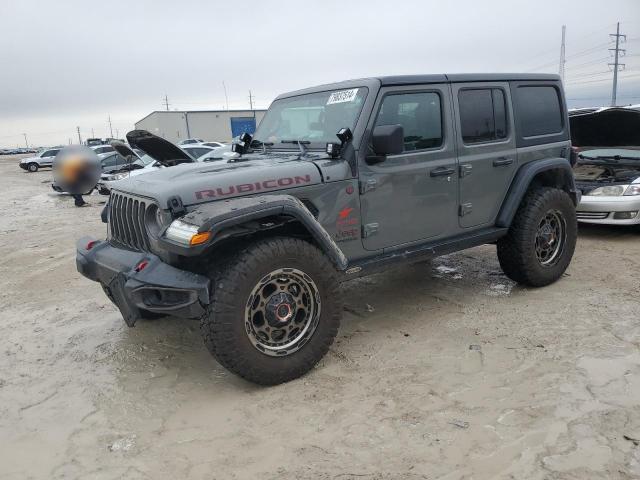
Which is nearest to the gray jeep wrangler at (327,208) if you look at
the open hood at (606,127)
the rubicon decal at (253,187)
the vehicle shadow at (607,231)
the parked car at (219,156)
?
the rubicon decal at (253,187)

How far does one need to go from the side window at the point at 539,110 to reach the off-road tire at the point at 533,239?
597 millimetres

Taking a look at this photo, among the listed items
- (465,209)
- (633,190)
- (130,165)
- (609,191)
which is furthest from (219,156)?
(633,190)

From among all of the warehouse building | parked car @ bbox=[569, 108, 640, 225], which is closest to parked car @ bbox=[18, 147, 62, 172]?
the warehouse building

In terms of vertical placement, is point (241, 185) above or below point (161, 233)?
above

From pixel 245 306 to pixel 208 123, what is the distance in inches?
1751

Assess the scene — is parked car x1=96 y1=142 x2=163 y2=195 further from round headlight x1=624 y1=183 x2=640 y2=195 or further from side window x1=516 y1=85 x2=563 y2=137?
round headlight x1=624 y1=183 x2=640 y2=195

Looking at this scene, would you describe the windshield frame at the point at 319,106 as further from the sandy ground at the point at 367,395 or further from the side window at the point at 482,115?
the sandy ground at the point at 367,395

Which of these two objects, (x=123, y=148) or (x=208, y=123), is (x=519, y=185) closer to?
(x=123, y=148)

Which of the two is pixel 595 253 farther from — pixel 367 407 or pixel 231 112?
pixel 231 112

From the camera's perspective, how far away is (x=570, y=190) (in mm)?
5117

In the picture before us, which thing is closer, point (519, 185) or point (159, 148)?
point (519, 185)

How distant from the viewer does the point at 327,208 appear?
141 inches

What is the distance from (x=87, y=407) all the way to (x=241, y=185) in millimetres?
1732

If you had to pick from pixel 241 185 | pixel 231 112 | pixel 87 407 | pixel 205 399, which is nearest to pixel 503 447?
pixel 205 399
